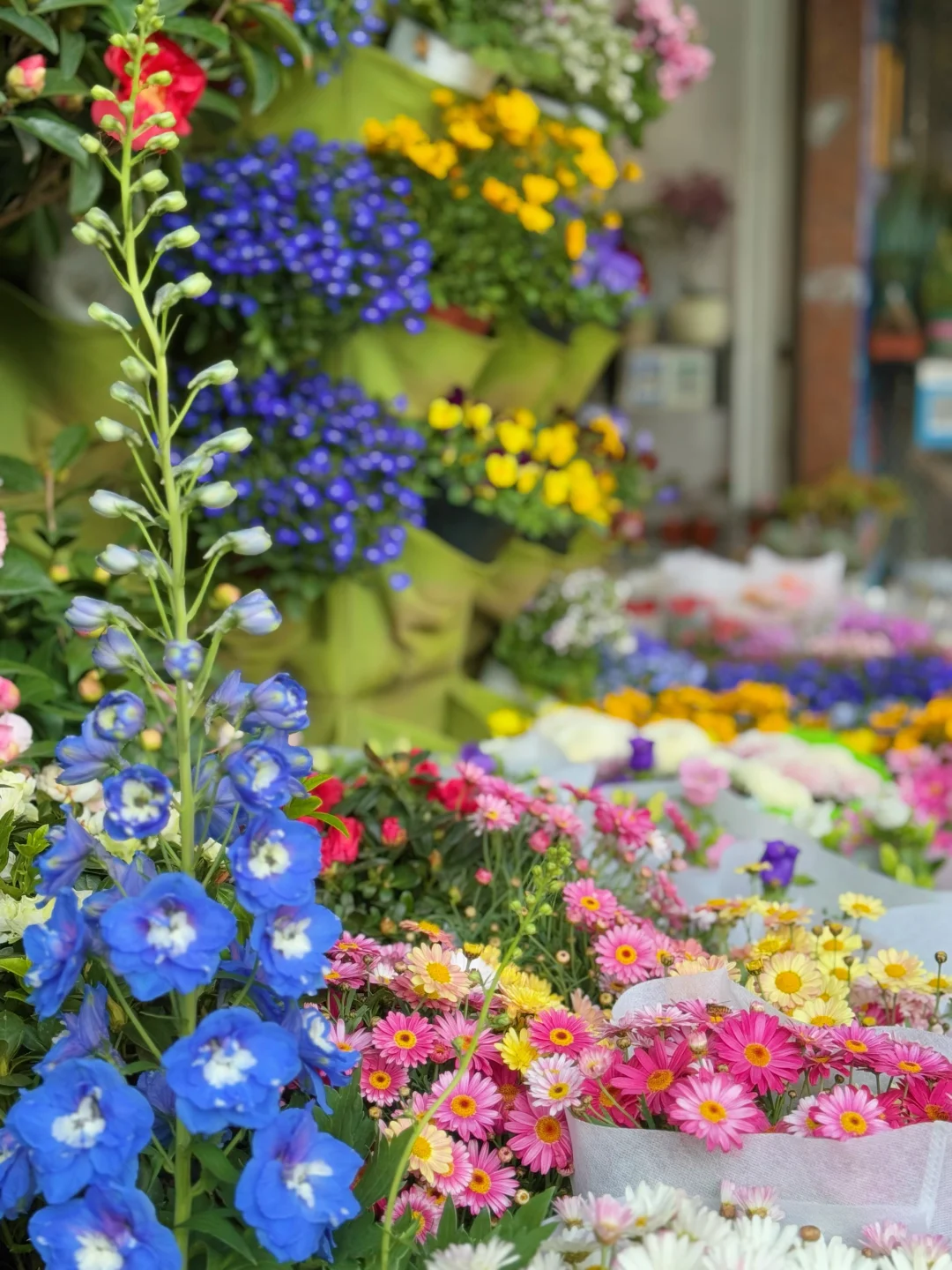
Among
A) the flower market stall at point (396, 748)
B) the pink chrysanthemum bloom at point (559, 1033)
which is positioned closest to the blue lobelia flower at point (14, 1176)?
the flower market stall at point (396, 748)

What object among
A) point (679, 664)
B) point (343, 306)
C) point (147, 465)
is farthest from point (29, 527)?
point (679, 664)

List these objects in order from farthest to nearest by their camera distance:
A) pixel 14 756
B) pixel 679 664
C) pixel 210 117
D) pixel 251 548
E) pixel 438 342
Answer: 1. pixel 679 664
2. pixel 438 342
3. pixel 210 117
4. pixel 14 756
5. pixel 251 548

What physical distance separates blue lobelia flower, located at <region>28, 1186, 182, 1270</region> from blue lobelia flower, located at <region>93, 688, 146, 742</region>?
21 centimetres

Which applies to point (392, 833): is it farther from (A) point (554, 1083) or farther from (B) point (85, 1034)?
(B) point (85, 1034)

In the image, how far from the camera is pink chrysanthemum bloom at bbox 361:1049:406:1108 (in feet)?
2.73

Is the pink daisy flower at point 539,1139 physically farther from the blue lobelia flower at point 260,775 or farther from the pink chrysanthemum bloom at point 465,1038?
the blue lobelia flower at point 260,775

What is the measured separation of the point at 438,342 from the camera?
1.78 m

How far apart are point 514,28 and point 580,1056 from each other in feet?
5.00

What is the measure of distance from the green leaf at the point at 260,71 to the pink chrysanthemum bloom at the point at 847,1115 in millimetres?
1055

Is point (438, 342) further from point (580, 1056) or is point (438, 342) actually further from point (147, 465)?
point (580, 1056)

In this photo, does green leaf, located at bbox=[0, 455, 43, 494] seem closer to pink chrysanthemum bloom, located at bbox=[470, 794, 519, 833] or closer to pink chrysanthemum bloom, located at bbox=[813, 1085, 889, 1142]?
pink chrysanthemum bloom, located at bbox=[470, 794, 519, 833]

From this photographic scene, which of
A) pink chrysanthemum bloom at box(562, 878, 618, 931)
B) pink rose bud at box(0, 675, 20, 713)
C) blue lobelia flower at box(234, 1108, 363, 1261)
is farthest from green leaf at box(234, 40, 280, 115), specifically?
blue lobelia flower at box(234, 1108, 363, 1261)

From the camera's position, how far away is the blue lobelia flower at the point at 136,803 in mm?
614

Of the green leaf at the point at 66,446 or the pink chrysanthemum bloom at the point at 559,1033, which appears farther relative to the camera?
the green leaf at the point at 66,446
